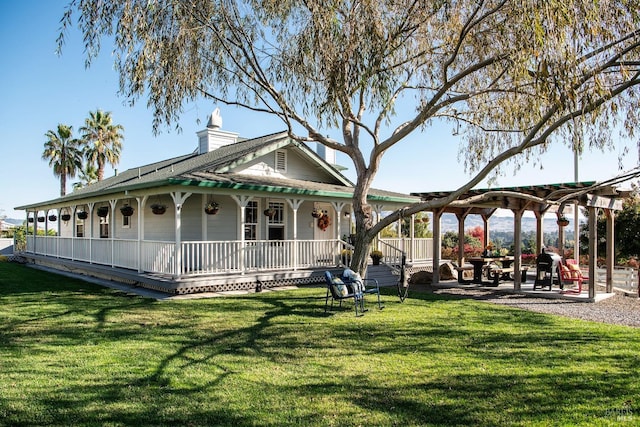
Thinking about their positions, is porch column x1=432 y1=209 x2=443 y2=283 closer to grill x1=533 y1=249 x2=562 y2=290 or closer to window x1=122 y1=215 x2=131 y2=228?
grill x1=533 y1=249 x2=562 y2=290

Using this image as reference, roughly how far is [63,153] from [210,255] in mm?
28533

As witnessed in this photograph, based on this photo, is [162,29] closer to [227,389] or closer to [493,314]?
[227,389]

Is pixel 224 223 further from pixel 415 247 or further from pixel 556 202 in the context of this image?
pixel 556 202

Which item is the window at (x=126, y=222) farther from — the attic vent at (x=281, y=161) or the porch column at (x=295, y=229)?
the porch column at (x=295, y=229)

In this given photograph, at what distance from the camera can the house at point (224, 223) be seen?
12.9 meters

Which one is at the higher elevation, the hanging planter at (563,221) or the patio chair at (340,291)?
the hanging planter at (563,221)

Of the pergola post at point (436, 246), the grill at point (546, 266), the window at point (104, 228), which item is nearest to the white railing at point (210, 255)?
the window at point (104, 228)

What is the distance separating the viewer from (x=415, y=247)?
18703 millimetres

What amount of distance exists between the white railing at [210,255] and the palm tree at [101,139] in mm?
20419

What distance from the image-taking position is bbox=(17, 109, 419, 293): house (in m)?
12.9

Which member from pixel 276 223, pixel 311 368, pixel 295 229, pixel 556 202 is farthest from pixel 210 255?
pixel 556 202

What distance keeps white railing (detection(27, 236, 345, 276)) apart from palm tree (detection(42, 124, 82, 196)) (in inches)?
861

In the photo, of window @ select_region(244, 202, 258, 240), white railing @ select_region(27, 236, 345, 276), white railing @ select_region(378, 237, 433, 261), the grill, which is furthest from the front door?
the grill

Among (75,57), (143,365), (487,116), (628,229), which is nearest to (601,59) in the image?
(487,116)
